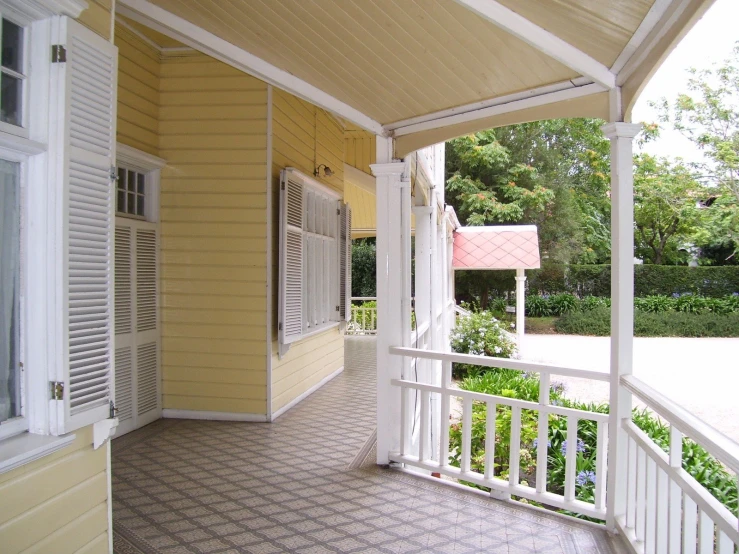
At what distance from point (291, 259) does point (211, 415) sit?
1651 millimetres

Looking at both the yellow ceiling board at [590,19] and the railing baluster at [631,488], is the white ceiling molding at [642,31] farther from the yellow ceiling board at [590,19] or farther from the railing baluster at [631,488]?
the railing baluster at [631,488]

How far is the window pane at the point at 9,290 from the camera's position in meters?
2.00

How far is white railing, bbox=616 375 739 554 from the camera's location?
6.08 feet

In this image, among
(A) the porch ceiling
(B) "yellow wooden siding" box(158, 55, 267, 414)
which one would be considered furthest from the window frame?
(B) "yellow wooden siding" box(158, 55, 267, 414)

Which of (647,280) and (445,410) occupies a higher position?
(647,280)

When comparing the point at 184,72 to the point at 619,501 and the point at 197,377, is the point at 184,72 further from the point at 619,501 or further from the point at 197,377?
the point at 619,501

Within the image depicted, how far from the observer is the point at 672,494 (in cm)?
235

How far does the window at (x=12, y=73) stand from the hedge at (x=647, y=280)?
17503mm

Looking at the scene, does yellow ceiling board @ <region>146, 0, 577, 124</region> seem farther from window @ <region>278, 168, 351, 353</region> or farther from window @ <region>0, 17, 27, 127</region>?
window @ <region>278, 168, 351, 353</region>

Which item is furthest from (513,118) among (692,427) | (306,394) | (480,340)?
(480,340)

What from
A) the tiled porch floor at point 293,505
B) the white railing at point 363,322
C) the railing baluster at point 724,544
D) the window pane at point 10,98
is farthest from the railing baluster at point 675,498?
the white railing at point 363,322

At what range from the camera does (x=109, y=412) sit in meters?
2.41

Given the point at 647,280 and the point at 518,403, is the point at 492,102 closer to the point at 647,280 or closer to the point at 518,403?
the point at 518,403

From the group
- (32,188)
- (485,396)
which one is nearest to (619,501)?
(485,396)
